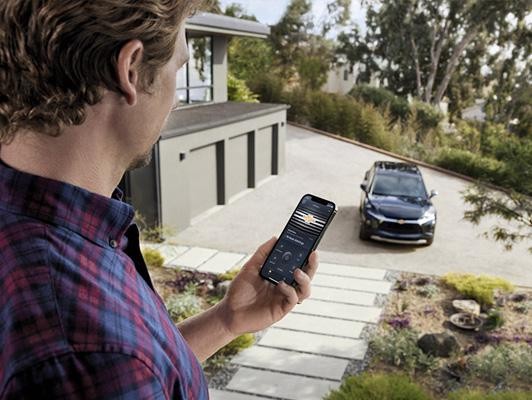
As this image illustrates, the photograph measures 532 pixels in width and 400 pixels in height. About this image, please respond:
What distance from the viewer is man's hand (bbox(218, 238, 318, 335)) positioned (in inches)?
59.1

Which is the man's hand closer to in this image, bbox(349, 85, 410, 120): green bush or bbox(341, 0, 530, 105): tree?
bbox(349, 85, 410, 120): green bush

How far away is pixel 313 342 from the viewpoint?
563cm

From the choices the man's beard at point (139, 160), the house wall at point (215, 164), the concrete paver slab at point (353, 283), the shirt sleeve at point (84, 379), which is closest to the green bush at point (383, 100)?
the house wall at point (215, 164)

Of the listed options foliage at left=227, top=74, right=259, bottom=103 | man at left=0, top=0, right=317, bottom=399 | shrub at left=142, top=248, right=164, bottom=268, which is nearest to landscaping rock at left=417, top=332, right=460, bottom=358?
shrub at left=142, top=248, right=164, bottom=268

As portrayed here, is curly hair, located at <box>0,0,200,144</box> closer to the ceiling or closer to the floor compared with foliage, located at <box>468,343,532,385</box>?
closer to the ceiling

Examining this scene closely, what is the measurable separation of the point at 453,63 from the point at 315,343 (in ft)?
77.5

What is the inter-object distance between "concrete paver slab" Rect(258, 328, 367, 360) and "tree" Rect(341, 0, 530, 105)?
68.5 ft

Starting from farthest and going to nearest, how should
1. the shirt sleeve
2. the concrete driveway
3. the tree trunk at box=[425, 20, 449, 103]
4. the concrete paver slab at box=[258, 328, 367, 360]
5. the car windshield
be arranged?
the tree trunk at box=[425, 20, 449, 103] < the car windshield < the concrete driveway < the concrete paver slab at box=[258, 328, 367, 360] < the shirt sleeve

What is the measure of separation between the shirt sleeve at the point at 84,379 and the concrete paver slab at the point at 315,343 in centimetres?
487

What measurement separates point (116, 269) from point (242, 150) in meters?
11.8

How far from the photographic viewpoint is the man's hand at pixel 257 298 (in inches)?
59.1

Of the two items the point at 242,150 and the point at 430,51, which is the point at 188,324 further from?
the point at 430,51

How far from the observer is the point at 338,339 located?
18.7ft

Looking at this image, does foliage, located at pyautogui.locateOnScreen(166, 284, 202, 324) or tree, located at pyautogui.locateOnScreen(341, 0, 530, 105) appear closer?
foliage, located at pyautogui.locateOnScreen(166, 284, 202, 324)
